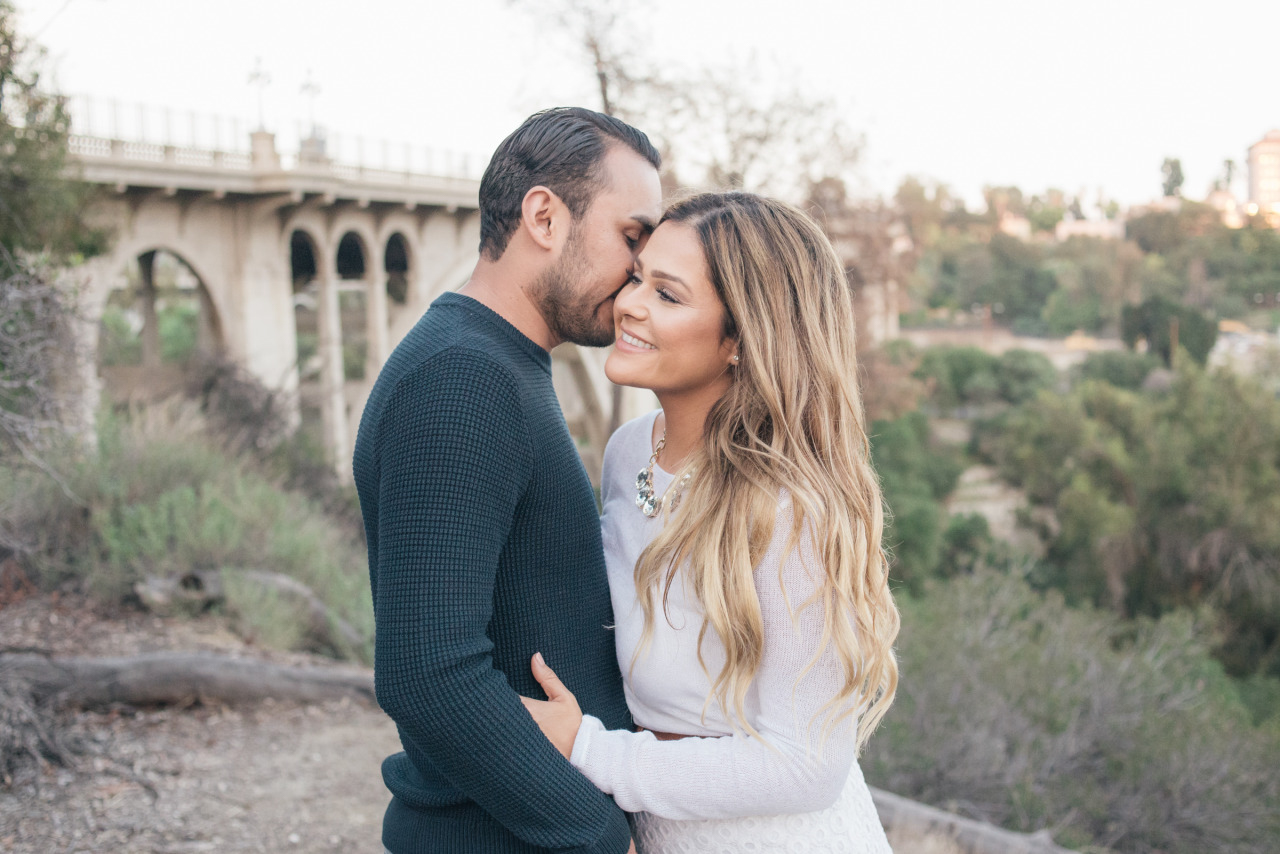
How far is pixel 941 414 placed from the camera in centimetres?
4956

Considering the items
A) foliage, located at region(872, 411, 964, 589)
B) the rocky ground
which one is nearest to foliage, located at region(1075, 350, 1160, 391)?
foliage, located at region(872, 411, 964, 589)

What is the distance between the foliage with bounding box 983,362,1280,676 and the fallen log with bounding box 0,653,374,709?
21198 millimetres

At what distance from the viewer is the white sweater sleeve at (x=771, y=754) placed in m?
1.55

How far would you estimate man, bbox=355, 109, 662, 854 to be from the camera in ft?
4.58

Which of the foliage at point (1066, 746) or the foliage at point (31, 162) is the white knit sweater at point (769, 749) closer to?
the foliage at point (1066, 746)

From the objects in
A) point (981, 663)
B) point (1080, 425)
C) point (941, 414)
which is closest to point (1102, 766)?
point (981, 663)

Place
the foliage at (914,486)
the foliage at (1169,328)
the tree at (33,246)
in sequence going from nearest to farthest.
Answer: the tree at (33,246)
the foliage at (914,486)
the foliage at (1169,328)

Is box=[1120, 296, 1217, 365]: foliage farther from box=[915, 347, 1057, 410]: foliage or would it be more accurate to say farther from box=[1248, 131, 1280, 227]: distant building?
box=[1248, 131, 1280, 227]: distant building

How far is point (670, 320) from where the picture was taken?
174cm

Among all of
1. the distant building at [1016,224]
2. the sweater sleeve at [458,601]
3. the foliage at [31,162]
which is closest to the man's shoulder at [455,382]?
the sweater sleeve at [458,601]

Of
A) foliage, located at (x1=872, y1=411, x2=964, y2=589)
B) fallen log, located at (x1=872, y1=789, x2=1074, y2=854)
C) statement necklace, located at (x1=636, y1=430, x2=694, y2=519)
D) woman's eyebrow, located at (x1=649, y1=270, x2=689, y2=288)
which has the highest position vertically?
woman's eyebrow, located at (x1=649, y1=270, x2=689, y2=288)

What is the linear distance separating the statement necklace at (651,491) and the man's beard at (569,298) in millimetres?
265

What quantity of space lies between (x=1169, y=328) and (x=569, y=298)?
182 ft

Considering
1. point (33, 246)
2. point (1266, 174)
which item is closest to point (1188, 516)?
point (33, 246)
